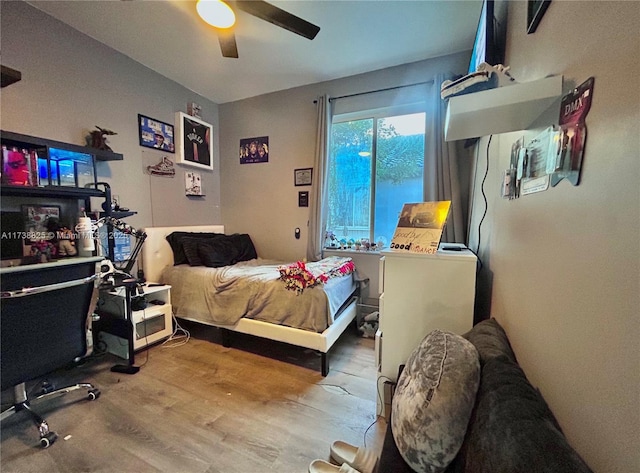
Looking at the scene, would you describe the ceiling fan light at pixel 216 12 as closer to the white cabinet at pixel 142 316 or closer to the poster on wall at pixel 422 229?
the poster on wall at pixel 422 229

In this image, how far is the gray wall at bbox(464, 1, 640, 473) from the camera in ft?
1.54

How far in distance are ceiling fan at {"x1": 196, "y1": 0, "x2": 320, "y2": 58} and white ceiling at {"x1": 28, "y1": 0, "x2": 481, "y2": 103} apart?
33 centimetres

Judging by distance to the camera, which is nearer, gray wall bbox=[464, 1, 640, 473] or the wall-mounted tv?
gray wall bbox=[464, 1, 640, 473]

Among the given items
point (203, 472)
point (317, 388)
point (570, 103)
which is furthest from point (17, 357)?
point (570, 103)

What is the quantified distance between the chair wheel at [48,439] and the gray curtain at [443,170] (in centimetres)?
319

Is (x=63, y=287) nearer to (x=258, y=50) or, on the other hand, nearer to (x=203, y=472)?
(x=203, y=472)

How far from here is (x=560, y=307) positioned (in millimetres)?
707

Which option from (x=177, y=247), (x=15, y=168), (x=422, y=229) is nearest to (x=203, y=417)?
(x=422, y=229)

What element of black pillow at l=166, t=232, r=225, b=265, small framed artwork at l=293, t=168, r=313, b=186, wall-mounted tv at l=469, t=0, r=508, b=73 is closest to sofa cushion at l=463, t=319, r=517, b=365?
wall-mounted tv at l=469, t=0, r=508, b=73

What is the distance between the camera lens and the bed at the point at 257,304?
6.82 ft

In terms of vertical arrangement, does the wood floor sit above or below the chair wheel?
below

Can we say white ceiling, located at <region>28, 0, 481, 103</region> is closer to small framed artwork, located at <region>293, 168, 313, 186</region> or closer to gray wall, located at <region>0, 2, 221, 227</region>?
gray wall, located at <region>0, 2, 221, 227</region>

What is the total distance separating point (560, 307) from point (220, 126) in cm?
426

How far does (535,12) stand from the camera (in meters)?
0.97
